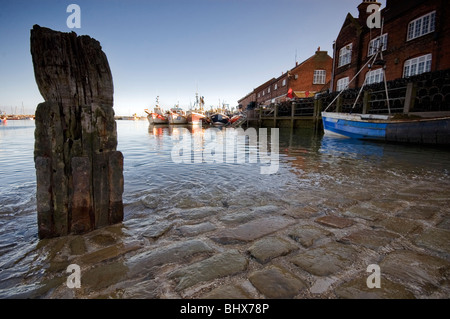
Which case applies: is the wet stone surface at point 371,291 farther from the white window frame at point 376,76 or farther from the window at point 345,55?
the window at point 345,55

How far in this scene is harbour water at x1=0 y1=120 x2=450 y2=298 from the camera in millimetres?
1568

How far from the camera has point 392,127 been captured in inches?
440

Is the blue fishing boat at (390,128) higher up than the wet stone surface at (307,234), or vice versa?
the blue fishing boat at (390,128)

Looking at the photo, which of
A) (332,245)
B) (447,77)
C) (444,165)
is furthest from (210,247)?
Result: (447,77)

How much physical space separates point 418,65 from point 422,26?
2.96m

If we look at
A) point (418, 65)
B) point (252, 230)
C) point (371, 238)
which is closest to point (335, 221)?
point (371, 238)

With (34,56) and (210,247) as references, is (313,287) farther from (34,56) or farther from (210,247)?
(34,56)

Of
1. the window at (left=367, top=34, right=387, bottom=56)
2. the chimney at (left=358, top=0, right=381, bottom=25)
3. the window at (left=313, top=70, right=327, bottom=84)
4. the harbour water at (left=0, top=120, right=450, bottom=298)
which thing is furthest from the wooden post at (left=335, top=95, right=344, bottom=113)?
the window at (left=313, top=70, right=327, bottom=84)

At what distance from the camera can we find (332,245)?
2.12 m

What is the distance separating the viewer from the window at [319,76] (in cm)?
3603

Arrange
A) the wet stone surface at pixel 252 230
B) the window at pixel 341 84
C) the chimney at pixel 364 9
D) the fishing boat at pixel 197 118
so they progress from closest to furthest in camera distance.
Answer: the wet stone surface at pixel 252 230, the chimney at pixel 364 9, the window at pixel 341 84, the fishing boat at pixel 197 118

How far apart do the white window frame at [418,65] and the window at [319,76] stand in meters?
18.9

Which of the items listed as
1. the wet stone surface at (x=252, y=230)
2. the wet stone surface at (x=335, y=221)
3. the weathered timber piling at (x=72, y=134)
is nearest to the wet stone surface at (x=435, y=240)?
the wet stone surface at (x=335, y=221)

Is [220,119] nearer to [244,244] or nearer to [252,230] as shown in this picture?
[252,230]
